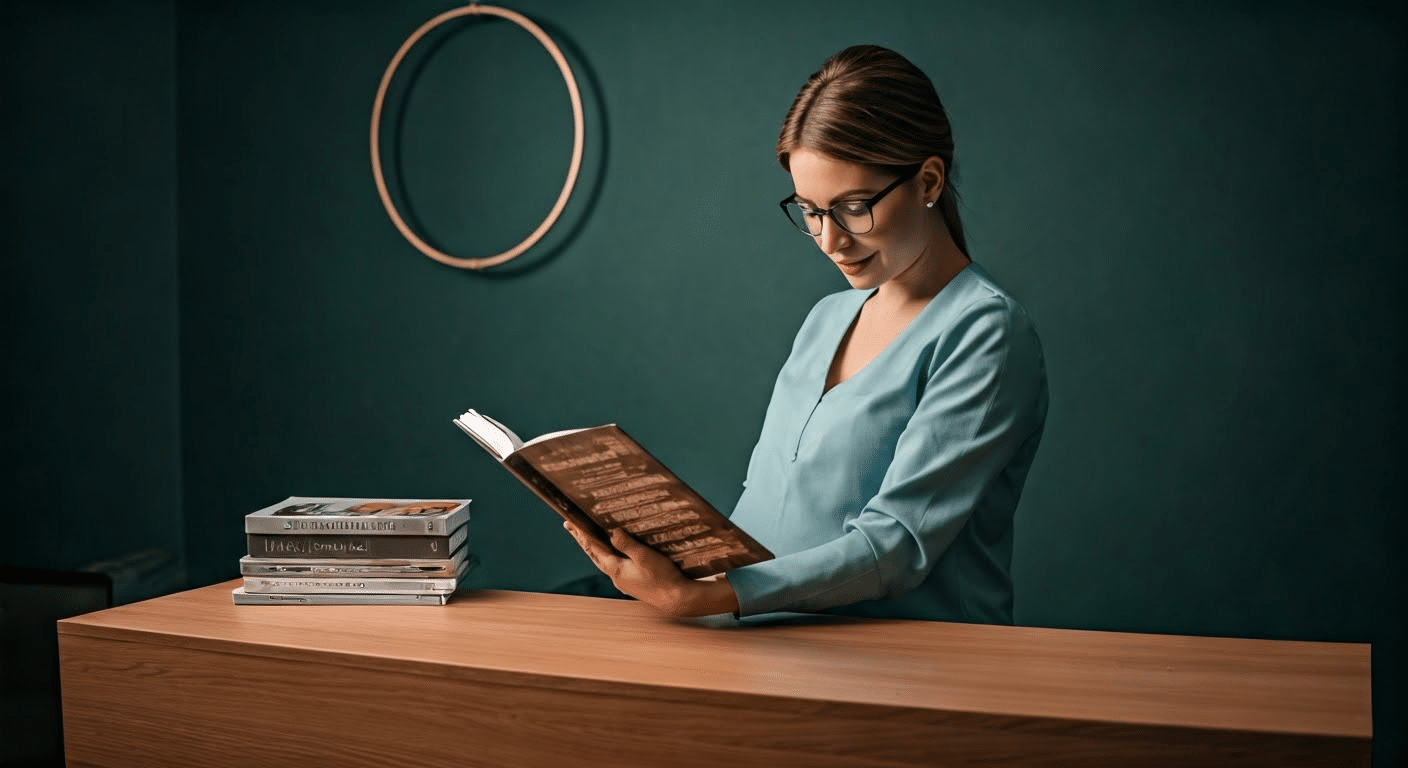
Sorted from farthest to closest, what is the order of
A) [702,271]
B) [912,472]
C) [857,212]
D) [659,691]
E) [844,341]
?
[702,271] < [844,341] < [857,212] < [912,472] < [659,691]

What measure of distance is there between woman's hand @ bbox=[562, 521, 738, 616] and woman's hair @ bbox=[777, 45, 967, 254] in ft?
1.74

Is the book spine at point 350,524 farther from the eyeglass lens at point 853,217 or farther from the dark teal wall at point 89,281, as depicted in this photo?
the dark teal wall at point 89,281

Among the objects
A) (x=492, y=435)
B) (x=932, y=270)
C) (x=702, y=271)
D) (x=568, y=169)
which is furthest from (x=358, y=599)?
(x=568, y=169)

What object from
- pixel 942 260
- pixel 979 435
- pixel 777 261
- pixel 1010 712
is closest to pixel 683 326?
pixel 777 261

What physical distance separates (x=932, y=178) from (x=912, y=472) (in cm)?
39

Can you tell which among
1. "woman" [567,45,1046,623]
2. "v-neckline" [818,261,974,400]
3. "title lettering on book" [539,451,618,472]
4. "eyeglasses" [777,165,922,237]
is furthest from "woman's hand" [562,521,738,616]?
"eyeglasses" [777,165,922,237]

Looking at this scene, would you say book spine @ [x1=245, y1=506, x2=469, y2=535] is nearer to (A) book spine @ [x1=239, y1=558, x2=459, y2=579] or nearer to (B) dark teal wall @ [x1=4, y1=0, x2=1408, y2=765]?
(A) book spine @ [x1=239, y1=558, x2=459, y2=579]

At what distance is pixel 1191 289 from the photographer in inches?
99.3

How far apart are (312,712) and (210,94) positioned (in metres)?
2.51

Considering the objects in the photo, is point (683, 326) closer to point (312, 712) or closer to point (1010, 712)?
point (312, 712)

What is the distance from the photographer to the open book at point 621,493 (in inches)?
45.8

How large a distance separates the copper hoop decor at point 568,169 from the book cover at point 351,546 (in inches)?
59.9

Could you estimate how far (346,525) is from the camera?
142cm

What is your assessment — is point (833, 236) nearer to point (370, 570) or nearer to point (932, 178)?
point (932, 178)
